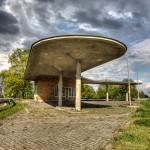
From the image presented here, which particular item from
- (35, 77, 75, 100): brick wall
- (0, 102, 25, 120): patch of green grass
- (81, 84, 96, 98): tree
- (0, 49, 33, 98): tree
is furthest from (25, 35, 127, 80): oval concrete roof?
(81, 84, 96, 98): tree

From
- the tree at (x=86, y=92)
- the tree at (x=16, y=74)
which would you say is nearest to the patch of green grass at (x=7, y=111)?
the tree at (x=16, y=74)

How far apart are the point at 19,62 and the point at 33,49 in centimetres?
2898

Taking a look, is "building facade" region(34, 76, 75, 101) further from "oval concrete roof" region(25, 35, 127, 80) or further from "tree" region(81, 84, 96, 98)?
"tree" region(81, 84, 96, 98)

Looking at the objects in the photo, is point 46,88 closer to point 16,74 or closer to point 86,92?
point 16,74

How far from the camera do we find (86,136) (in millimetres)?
7672

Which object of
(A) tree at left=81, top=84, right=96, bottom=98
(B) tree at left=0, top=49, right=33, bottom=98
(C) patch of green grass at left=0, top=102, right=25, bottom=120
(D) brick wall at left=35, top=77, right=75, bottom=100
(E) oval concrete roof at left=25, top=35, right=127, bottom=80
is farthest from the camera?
(A) tree at left=81, top=84, right=96, bottom=98

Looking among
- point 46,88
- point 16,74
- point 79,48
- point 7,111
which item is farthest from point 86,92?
point 79,48

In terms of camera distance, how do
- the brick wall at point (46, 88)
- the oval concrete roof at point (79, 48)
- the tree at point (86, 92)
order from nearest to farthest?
the oval concrete roof at point (79, 48) < the brick wall at point (46, 88) < the tree at point (86, 92)

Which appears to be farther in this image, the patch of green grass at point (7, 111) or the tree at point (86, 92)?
the tree at point (86, 92)

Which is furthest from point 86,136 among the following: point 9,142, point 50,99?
point 50,99

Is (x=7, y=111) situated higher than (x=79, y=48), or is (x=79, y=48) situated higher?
(x=79, y=48)

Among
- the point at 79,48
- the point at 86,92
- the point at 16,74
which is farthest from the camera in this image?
the point at 86,92

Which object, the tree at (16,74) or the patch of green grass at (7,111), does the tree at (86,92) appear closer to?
the tree at (16,74)

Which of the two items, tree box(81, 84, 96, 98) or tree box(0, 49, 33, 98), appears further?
tree box(81, 84, 96, 98)
